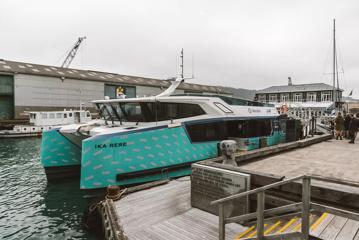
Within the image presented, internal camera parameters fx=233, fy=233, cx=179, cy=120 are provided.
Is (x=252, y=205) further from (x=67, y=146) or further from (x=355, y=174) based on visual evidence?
(x=67, y=146)

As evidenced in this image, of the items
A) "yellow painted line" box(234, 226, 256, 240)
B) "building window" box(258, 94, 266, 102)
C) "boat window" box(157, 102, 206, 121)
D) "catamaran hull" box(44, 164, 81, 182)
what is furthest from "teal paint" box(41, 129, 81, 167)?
"building window" box(258, 94, 266, 102)

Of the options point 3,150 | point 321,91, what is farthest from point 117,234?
point 321,91

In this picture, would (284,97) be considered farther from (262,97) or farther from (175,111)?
(175,111)

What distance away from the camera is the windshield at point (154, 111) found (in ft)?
35.0

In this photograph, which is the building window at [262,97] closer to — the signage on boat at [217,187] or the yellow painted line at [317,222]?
the signage on boat at [217,187]

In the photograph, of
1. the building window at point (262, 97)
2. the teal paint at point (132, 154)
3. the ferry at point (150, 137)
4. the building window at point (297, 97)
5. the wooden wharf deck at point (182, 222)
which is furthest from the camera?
the building window at point (262, 97)

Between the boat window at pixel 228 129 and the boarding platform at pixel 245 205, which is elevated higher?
the boat window at pixel 228 129

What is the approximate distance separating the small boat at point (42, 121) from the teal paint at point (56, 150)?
75.1 ft

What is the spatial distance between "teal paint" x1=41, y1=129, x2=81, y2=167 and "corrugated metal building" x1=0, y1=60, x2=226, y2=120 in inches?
1211

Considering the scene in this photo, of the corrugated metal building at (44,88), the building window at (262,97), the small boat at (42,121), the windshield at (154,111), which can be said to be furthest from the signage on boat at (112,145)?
the building window at (262,97)

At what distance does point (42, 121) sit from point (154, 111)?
30.2 m

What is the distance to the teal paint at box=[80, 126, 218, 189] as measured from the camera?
844cm

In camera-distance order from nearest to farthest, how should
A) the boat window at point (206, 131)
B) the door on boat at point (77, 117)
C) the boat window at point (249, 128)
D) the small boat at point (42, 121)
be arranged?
the boat window at point (206, 131), the boat window at point (249, 128), the small boat at point (42, 121), the door on boat at point (77, 117)

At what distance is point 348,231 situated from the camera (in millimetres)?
3951
